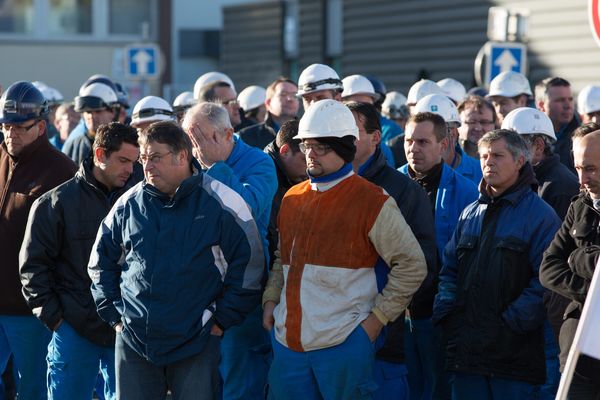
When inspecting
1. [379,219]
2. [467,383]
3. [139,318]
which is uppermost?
[379,219]

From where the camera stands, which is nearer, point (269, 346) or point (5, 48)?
point (269, 346)

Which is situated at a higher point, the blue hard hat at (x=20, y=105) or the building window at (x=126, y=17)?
the building window at (x=126, y=17)

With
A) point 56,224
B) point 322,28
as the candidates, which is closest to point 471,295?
point 56,224

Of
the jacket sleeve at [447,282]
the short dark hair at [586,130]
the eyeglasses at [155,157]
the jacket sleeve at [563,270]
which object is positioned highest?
the short dark hair at [586,130]

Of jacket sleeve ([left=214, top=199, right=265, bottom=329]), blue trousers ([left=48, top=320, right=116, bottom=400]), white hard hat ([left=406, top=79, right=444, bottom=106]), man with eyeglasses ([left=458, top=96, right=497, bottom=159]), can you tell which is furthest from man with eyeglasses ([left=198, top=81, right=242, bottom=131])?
jacket sleeve ([left=214, top=199, right=265, bottom=329])

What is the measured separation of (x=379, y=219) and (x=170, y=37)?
29.2 m

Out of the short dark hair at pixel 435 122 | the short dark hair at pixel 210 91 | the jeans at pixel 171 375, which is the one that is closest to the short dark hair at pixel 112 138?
the jeans at pixel 171 375

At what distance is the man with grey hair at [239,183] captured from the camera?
6992 mm

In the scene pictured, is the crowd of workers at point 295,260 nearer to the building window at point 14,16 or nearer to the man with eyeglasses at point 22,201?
the man with eyeglasses at point 22,201

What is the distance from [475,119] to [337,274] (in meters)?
4.12

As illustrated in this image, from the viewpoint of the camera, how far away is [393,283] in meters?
6.10

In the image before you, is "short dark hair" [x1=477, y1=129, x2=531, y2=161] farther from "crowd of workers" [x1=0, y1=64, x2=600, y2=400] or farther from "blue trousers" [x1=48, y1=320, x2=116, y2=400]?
"blue trousers" [x1=48, y1=320, x2=116, y2=400]

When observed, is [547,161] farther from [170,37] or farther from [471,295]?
[170,37]

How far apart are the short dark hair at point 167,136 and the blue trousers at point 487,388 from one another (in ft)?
6.63
